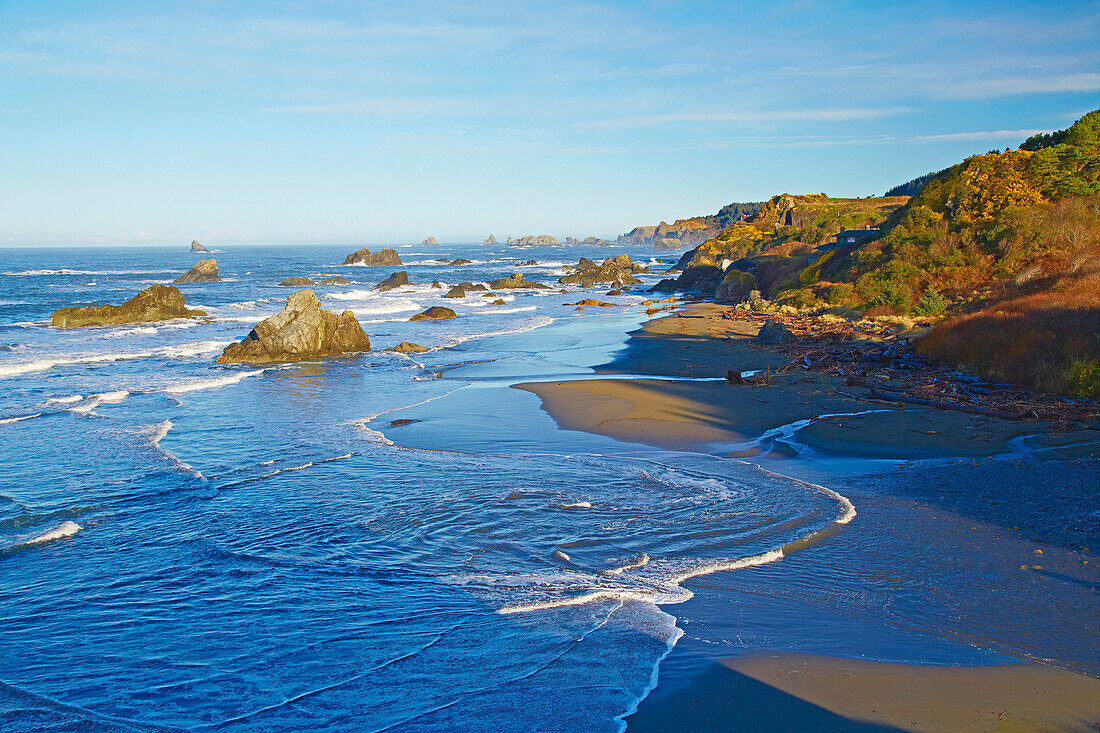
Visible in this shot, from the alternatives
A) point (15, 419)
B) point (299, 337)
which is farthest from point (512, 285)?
point (15, 419)

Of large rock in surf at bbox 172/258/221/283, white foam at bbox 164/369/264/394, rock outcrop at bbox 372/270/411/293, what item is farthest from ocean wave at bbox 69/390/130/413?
large rock in surf at bbox 172/258/221/283

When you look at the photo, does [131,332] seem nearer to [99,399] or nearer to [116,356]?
[116,356]

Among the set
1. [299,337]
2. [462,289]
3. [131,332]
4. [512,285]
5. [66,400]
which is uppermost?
[512,285]

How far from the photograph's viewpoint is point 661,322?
31.7 metres

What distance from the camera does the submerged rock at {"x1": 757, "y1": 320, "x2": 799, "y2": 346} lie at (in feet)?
72.5

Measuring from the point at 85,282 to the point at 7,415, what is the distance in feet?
187

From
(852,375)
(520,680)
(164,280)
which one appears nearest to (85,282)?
(164,280)

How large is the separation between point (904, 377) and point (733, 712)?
43.2 ft

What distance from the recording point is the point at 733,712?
14.6ft

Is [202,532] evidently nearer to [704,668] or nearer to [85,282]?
[704,668]

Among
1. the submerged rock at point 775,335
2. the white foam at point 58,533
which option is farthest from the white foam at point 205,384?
the submerged rock at point 775,335

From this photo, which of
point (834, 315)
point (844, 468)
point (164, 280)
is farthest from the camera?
point (164, 280)

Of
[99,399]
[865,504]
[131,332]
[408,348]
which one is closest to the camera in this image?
[865,504]

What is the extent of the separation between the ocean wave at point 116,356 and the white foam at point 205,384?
5.09 metres
